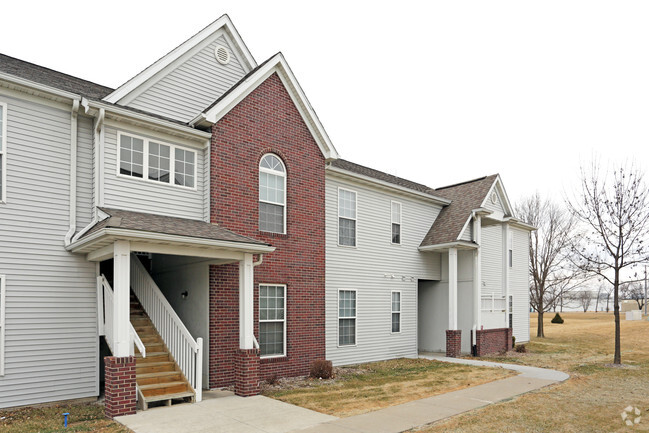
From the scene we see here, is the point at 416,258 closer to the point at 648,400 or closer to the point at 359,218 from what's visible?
the point at 359,218

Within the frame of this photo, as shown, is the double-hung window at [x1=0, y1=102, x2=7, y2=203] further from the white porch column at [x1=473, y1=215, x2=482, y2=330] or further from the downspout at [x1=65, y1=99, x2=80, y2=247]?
the white porch column at [x1=473, y1=215, x2=482, y2=330]

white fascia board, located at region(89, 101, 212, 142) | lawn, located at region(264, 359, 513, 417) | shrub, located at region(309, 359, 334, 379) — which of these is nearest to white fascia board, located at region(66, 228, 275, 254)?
white fascia board, located at region(89, 101, 212, 142)

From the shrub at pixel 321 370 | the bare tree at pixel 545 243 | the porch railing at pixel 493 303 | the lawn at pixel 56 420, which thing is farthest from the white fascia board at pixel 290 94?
the bare tree at pixel 545 243

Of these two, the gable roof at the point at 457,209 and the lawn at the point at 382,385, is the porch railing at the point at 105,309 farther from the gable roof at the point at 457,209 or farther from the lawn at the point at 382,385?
the gable roof at the point at 457,209

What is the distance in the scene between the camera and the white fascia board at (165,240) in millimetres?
8398

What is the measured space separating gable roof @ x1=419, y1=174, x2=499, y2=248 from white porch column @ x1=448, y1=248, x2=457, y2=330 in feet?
2.17

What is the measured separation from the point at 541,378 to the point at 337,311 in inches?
239

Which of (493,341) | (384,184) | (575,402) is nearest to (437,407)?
(575,402)

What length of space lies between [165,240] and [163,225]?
0.68 m

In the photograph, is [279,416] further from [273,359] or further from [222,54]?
[222,54]

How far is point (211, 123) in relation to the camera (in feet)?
37.9

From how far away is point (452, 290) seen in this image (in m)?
17.9

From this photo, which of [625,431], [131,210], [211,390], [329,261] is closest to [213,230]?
[131,210]

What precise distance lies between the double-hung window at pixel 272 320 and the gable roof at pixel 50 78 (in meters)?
6.24
